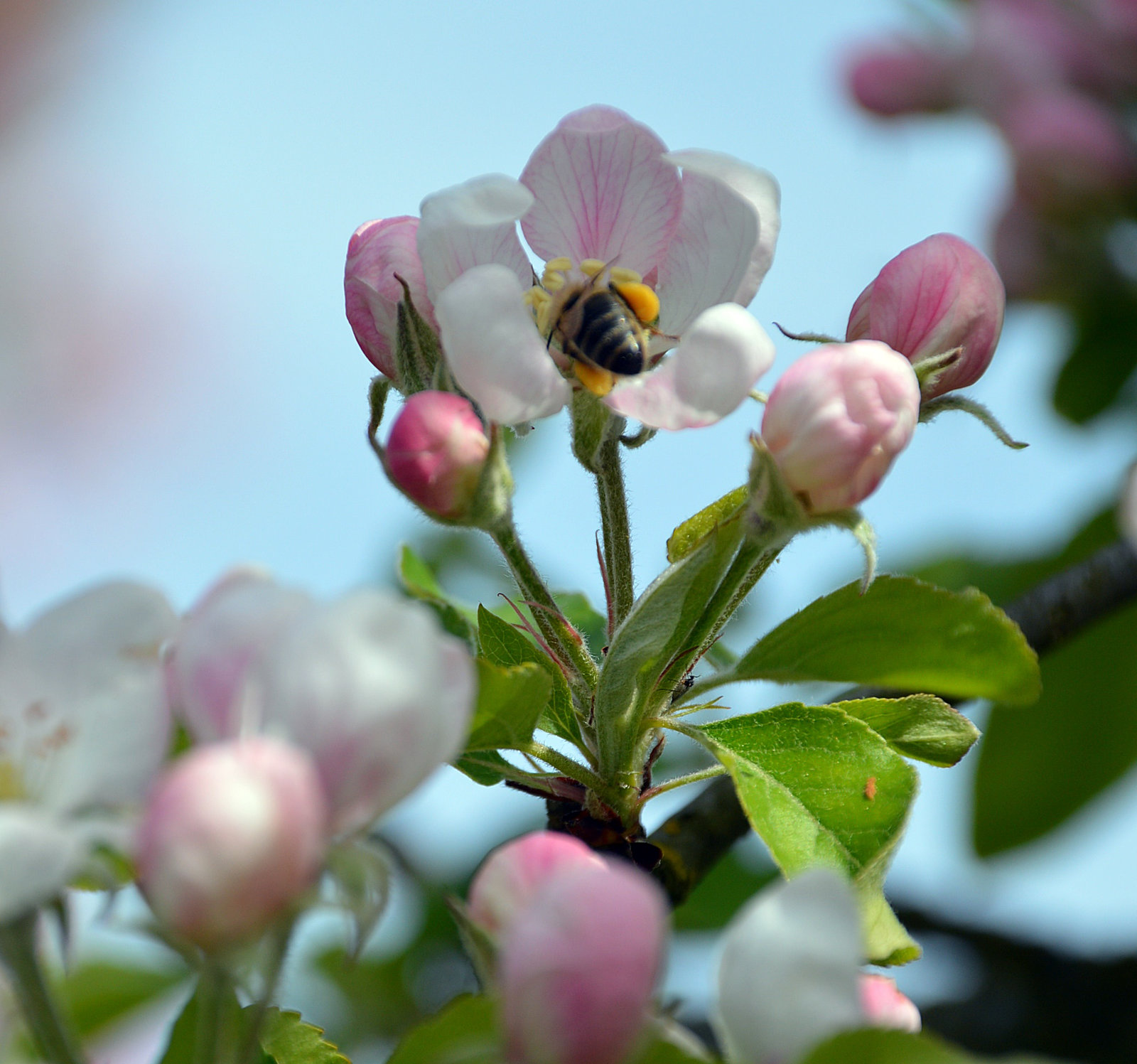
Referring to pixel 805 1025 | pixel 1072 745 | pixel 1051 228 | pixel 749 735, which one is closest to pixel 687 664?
pixel 749 735

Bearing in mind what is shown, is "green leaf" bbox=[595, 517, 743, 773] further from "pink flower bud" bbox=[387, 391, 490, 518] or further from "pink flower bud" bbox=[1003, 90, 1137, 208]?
"pink flower bud" bbox=[1003, 90, 1137, 208]

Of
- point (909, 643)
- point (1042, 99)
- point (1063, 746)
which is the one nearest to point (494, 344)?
point (909, 643)

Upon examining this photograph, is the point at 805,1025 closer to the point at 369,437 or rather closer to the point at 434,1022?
the point at 434,1022

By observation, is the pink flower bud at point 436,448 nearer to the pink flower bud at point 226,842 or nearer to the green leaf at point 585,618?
the pink flower bud at point 226,842

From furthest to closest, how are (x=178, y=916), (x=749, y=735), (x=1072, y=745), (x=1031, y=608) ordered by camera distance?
(x=1072, y=745), (x=1031, y=608), (x=749, y=735), (x=178, y=916)

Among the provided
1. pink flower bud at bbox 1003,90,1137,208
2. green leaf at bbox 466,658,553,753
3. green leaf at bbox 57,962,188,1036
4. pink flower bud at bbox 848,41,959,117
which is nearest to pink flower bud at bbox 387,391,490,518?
green leaf at bbox 466,658,553,753

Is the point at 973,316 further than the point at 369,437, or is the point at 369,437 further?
the point at 973,316
